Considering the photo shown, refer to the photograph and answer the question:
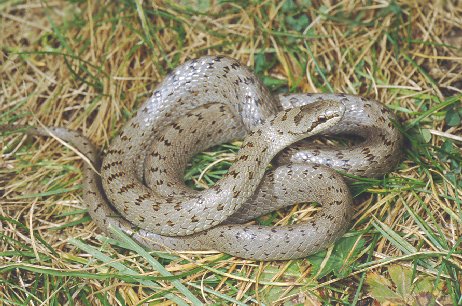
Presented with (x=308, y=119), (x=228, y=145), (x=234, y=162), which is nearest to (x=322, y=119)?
(x=308, y=119)

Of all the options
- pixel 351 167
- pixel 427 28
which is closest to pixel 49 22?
pixel 351 167

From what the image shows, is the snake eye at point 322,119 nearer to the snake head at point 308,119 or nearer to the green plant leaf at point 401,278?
the snake head at point 308,119

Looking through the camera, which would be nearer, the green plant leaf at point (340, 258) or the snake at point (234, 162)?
the green plant leaf at point (340, 258)

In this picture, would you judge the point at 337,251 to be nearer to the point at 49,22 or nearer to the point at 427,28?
the point at 427,28

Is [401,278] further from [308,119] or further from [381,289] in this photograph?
[308,119]

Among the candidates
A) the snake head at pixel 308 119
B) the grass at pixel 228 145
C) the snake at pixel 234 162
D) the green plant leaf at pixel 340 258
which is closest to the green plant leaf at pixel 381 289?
the grass at pixel 228 145

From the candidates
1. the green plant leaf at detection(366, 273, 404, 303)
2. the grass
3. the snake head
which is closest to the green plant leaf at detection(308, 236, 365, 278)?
the grass
